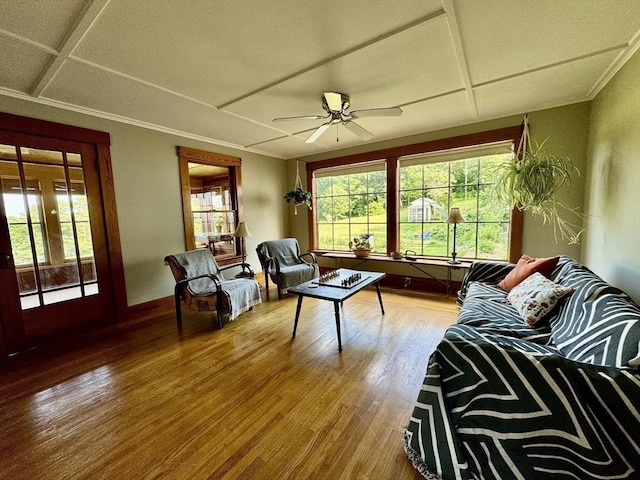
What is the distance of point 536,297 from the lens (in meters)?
1.89

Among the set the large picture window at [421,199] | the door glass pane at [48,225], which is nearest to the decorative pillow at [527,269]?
the large picture window at [421,199]

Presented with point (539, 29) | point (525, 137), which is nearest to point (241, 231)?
point (539, 29)

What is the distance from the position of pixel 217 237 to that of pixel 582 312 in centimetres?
438

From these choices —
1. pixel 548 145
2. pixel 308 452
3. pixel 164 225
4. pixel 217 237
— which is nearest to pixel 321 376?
pixel 308 452

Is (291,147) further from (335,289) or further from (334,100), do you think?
(335,289)

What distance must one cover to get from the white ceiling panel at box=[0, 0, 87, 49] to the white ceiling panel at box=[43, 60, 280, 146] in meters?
0.32

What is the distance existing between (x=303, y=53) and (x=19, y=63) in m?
2.10

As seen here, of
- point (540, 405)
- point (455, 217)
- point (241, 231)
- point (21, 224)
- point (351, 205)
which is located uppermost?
point (351, 205)

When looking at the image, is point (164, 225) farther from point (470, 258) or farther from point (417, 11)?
point (470, 258)

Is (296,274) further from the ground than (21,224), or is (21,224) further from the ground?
(21,224)

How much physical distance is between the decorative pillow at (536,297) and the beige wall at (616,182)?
1.91 feet

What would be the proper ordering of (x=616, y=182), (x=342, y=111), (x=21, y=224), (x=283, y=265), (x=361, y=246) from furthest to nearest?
(x=361, y=246)
(x=283, y=265)
(x=342, y=111)
(x=21, y=224)
(x=616, y=182)

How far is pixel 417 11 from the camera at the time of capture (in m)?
1.53

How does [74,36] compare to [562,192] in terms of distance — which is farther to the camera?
[562,192]
